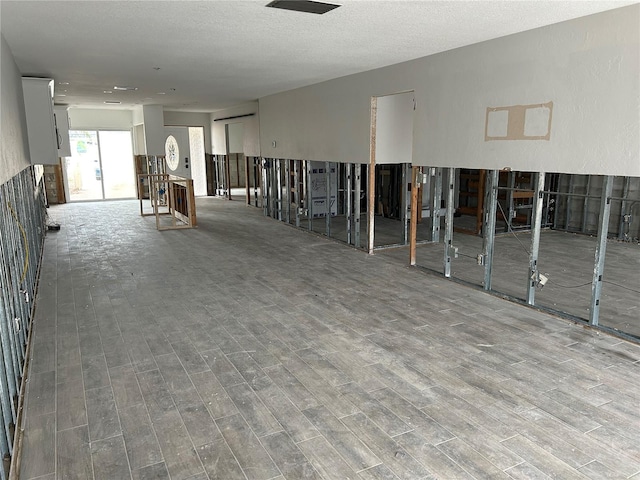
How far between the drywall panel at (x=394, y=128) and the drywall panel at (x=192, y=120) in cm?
1021

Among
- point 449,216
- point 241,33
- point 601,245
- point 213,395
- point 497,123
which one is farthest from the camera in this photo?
point 449,216

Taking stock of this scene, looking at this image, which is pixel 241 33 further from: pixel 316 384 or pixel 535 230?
pixel 535 230

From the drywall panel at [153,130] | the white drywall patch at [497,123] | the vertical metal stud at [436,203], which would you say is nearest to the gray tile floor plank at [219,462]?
the white drywall patch at [497,123]

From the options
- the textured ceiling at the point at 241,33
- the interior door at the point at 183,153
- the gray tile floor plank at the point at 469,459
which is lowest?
the gray tile floor plank at the point at 469,459

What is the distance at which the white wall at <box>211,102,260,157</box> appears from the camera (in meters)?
12.1

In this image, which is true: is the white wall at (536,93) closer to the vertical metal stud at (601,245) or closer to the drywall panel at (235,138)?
the vertical metal stud at (601,245)

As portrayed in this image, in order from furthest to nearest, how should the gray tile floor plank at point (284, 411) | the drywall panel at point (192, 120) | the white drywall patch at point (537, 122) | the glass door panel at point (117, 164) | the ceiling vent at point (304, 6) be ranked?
the drywall panel at point (192, 120) < the glass door panel at point (117, 164) < the white drywall patch at point (537, 122) < the ceiling vent at point (304, 6) < the gray tile floor plank at point (284, 411)

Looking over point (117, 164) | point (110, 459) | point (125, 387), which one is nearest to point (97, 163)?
point (117, 164)

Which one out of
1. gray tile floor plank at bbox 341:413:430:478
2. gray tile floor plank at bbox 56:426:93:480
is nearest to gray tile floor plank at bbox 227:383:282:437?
gray tile floor plank at bbox 341:413:430:478

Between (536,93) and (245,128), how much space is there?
938 centimetres

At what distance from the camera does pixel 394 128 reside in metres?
7.32

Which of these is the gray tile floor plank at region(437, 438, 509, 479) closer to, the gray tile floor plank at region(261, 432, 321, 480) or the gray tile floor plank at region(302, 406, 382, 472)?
the gray tile floor plank at region(302, 406, 382, 472)

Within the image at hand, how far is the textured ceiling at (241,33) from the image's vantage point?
3701mm

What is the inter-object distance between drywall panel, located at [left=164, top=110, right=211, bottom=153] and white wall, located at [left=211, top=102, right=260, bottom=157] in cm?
A: 32
